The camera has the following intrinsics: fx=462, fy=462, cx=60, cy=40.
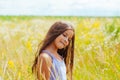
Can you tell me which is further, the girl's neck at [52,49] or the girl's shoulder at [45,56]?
the girl's neck at [52,49]

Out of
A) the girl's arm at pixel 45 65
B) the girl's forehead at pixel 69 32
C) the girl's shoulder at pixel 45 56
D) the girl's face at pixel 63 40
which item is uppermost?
the girl's forehead at pixel 69 32

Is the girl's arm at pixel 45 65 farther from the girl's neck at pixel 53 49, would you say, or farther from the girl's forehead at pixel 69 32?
the girl's forehead at pixel 69 32

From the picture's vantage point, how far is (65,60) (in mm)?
3609

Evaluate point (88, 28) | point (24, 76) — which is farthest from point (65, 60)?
point (88, 28)

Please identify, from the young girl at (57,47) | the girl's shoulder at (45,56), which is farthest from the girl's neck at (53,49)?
the girl's shoulder at (45,56)

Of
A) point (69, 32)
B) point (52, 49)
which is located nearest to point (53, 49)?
point (52, 49)

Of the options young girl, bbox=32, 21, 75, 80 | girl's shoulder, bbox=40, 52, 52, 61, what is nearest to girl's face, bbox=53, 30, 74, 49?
young girl, bbox=32, 21, 75, 80

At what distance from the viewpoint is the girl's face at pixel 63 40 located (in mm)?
3312

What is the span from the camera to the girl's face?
3.31m

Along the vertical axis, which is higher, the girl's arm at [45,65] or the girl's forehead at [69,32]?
the girl's forehead at [69,32]

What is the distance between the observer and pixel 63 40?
3.33m

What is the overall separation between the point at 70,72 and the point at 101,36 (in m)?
2.80

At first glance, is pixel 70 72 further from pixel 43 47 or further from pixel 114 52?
pixel 114 52

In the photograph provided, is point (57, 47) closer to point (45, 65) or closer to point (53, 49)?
point (53, 49)
